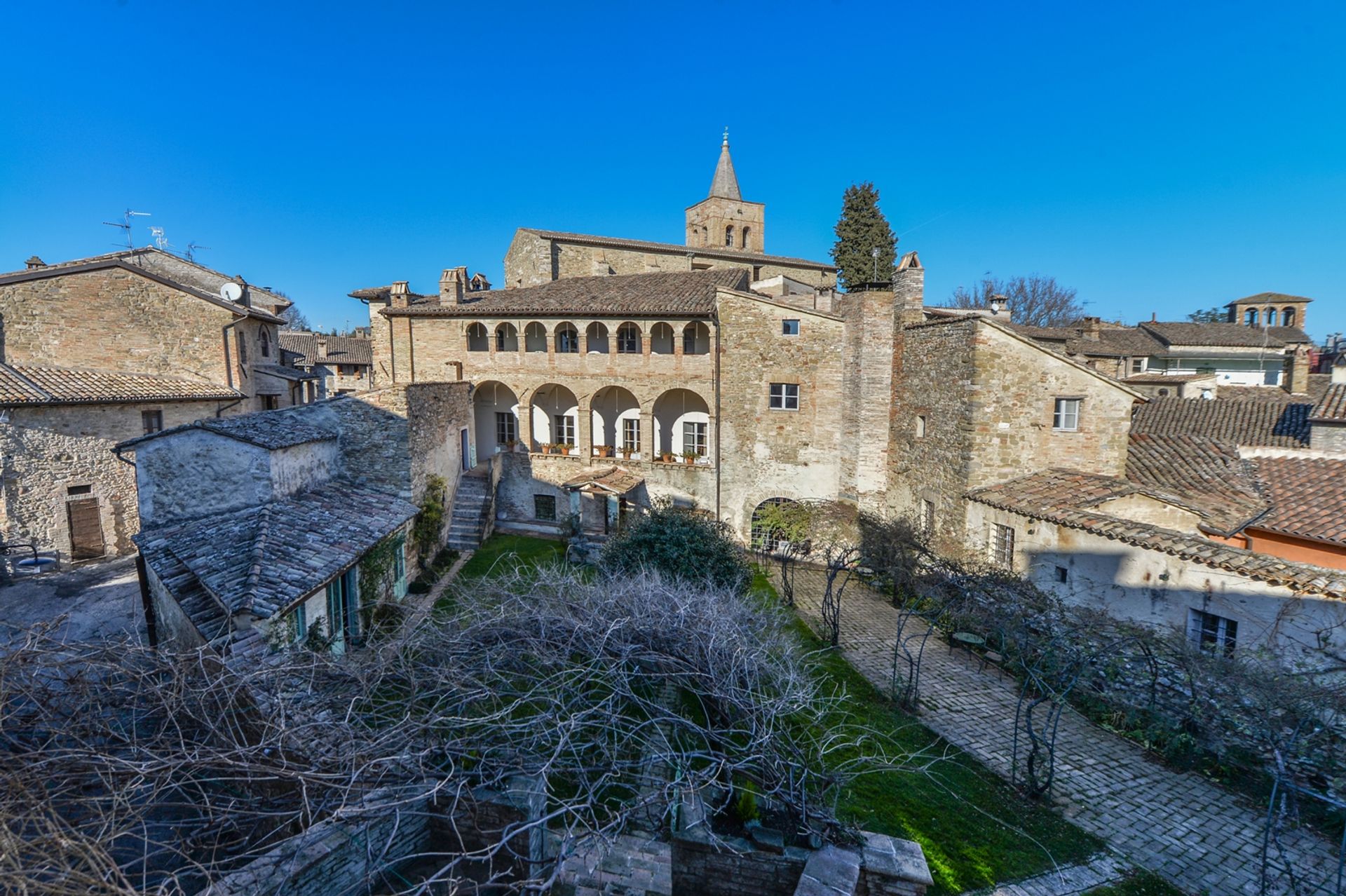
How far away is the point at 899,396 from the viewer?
20188 mm

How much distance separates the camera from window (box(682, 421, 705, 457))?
80.5ft

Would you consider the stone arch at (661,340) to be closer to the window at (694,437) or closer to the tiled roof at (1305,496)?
the window at (694,437)

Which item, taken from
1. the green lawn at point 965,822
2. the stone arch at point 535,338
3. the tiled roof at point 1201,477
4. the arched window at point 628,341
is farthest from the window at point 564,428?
the tiled roof at point 1201,477

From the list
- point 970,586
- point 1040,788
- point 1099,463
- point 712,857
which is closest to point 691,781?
point 712,857

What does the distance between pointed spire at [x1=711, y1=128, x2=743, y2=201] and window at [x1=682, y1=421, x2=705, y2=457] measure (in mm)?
28152

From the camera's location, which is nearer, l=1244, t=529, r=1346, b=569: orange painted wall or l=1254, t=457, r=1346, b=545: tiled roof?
l=1244, t=529, r=1346, b=569: orange painted wall

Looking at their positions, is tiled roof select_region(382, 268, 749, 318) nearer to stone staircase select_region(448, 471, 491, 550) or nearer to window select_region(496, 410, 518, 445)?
window select_region(496, 410, 518, 445)

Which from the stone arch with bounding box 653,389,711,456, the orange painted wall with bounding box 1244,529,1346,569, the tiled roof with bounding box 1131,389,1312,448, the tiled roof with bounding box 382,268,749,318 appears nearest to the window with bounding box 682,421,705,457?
A: the stone arch with bounding box 653,389,711,456

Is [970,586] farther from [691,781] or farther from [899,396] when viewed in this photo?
[691,781]

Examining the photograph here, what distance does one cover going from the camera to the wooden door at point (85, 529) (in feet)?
57.9

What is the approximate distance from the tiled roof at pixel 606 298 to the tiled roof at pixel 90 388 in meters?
7.42

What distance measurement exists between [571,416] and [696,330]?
22.2 feet

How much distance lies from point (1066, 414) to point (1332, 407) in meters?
7.60

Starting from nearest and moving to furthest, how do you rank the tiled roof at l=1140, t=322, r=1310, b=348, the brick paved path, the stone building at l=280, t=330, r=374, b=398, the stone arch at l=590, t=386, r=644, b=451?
the brick paved path, the stone arch at l=590, t=386, r=644, b=451, the tiled roof at l=1140, t=322, r=1310, b=348, the stone building at l=280, t=330, r=374, b=398
